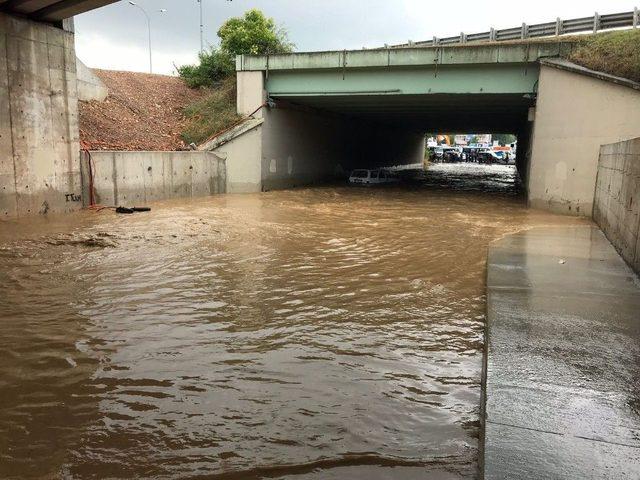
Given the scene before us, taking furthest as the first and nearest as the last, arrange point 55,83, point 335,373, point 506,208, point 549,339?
1. point 506,208
2. point 55,83
3. point 549,339
4. point 335,373

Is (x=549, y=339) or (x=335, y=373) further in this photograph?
(x=549, y=339)

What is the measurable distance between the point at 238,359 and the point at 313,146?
24.8 m

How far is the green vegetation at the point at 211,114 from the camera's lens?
23453 mm

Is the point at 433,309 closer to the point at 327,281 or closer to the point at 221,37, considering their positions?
the point at 327,281

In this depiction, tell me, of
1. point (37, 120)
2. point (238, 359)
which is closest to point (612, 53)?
point (238, 359)

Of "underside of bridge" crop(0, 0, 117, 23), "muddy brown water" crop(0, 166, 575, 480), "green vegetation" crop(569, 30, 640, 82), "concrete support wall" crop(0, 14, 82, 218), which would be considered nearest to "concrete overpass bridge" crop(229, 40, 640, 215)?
"green vegetation" crop(569, 30, 640, 82)

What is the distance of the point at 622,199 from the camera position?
10.5 metres

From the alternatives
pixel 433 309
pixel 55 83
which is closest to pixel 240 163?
pixel 55 83

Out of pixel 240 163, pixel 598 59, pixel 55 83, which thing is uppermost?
pixel 598 59

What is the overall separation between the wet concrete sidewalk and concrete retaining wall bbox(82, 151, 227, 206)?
1381cm

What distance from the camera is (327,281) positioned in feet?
27.8

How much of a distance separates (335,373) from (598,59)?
56.8 feet

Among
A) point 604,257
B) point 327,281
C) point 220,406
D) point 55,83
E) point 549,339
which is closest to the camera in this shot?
point 220,406

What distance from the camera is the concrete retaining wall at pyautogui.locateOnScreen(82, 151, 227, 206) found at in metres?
17.6
